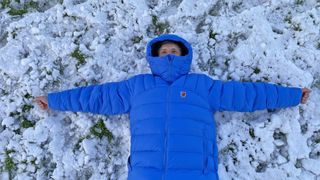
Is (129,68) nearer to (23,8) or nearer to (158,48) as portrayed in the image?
(158,48)

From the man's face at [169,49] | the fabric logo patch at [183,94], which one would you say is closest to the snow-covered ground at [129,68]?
the man's face at [169,49]

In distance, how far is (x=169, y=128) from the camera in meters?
3.46

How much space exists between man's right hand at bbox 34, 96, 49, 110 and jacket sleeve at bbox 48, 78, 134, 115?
11 cm

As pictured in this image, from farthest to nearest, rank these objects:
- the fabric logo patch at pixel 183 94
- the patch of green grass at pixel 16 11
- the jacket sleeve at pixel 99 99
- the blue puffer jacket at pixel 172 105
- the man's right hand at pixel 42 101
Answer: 1. the patch of green grass at pixel 16 11
2. the man's right hand at pixel 42 101
3. the jacket sleeve at pixel 99 99
4. the fabric logo patch at pixel 183 94
5. the blue puffer jacket at pixel 172 105

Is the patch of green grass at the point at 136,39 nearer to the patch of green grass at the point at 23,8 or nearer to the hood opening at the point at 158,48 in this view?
the hood opening at the point at 158,48

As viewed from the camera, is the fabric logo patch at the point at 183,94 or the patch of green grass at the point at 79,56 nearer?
the fabric logo patch at the point at 183,94

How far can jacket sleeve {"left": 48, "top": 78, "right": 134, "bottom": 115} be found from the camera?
375cm

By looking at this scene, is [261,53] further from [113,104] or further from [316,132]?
[113,104]

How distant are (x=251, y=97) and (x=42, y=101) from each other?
5.50ft

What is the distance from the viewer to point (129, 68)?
409 cm

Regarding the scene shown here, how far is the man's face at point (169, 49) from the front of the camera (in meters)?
3.83

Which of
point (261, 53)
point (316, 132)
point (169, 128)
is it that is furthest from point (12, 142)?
point (316, 132)

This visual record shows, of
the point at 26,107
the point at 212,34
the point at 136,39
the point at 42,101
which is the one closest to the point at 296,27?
the point at 212,34

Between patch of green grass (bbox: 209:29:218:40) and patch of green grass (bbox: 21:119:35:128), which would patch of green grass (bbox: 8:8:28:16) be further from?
patch of green grass (bbox: 209:29:218:40)
